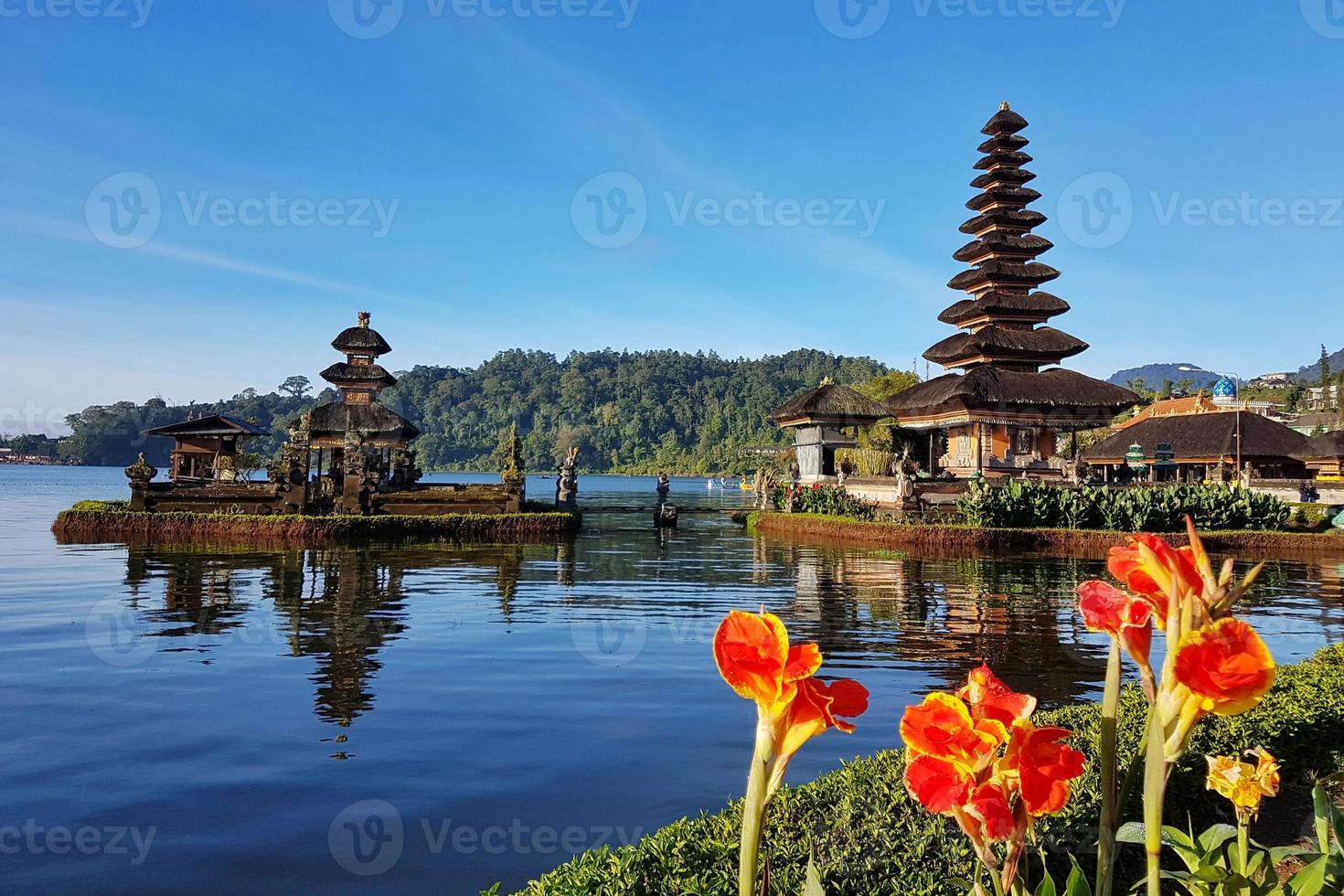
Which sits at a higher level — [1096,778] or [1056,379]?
[1056,379]

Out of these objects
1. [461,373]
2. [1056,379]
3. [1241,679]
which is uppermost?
[461,373]

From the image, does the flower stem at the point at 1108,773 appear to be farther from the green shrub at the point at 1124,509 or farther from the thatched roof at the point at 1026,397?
the thatched roof at the point at 1026,397

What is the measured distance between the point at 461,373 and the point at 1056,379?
157 meters

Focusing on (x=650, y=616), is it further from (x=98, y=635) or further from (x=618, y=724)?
(x=98, y=635)

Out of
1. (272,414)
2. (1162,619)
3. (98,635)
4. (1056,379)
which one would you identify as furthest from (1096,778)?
(272,414)

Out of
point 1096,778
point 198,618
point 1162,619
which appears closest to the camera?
point 1162,619

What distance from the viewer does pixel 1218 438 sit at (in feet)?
117

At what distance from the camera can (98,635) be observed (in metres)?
10.8

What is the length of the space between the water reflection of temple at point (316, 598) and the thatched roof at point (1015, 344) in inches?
809

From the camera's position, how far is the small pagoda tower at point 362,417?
34.8 m

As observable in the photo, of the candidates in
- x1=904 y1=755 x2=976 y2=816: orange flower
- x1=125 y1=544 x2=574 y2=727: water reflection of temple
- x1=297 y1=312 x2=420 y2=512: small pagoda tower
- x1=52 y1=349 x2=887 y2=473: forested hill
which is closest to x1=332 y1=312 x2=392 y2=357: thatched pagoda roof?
x1=297 y1=312 x2=420 y2=512: small pagoda tower

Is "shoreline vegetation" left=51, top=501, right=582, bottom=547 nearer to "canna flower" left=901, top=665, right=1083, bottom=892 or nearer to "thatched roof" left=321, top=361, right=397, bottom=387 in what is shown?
"thatched roof" left=321, top=361, right=397, bottom=387
